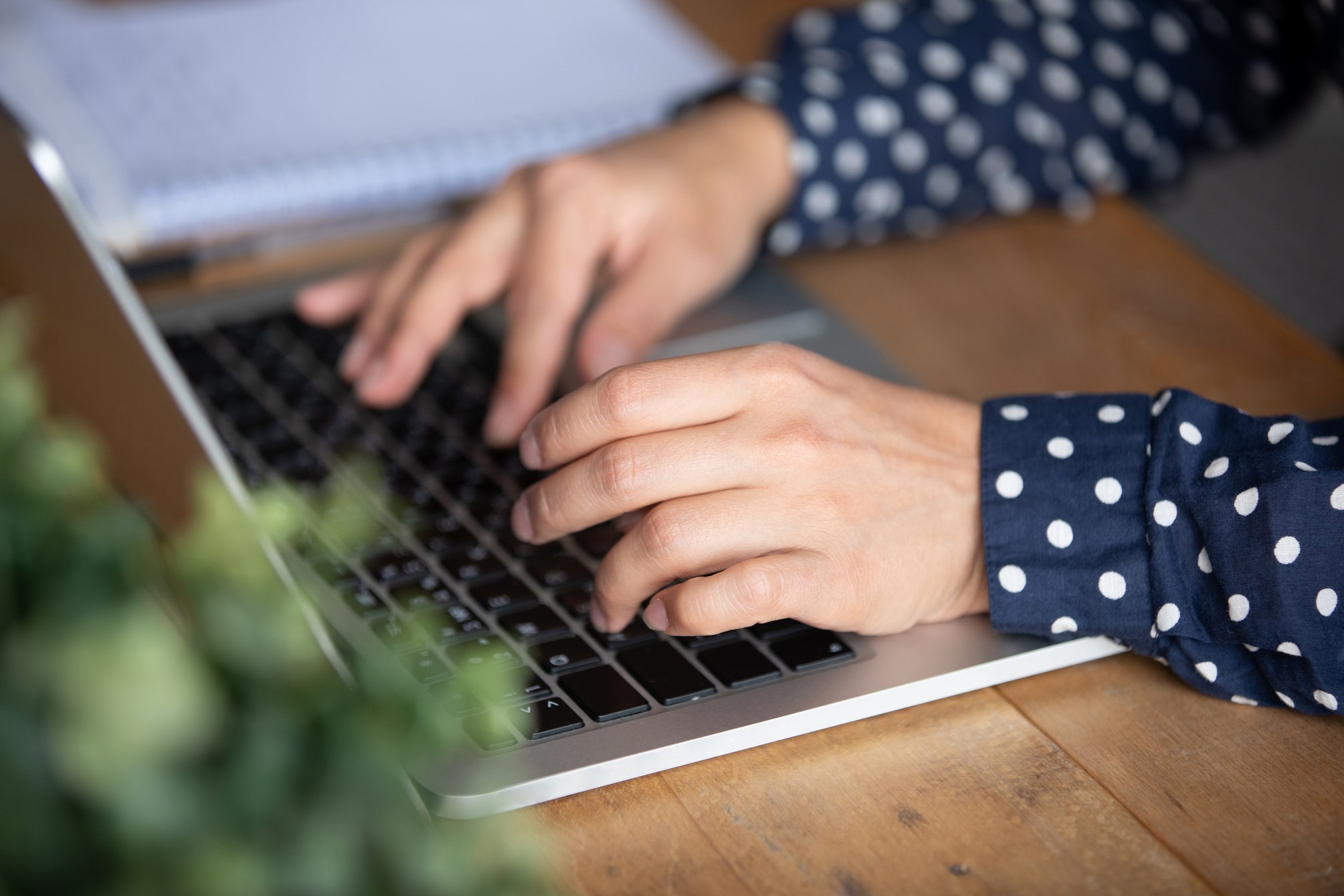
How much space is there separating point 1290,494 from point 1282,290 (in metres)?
0.42

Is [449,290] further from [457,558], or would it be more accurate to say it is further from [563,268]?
[457,558]

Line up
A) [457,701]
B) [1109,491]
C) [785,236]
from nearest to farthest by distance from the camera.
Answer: [457,701] → [1109,491] → [785,236]

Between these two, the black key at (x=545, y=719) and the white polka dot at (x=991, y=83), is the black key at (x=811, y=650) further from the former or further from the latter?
the white polka dot at (x=991, y=83)

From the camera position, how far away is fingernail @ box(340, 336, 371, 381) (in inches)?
27.3

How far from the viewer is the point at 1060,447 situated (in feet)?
1.77

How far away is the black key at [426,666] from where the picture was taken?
1.54 ft

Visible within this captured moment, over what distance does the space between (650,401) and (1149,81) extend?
21.4 inches

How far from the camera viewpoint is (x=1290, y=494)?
49 centimetres

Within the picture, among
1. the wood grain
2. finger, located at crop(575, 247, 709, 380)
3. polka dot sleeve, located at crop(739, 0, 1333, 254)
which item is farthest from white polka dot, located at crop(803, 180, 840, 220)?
the wood grain

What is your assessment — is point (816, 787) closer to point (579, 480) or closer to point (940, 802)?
point (940, 802)

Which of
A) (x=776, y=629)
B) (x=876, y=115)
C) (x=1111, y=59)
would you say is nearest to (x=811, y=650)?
(x=776, y=629)

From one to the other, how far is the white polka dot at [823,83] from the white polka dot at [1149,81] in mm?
210

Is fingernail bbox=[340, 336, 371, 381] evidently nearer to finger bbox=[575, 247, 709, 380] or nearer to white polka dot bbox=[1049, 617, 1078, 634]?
finger bbox=[575, 247, 709, 380]

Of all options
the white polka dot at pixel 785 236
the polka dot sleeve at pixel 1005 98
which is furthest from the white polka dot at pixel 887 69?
the white polka dot at pixel 785 236
